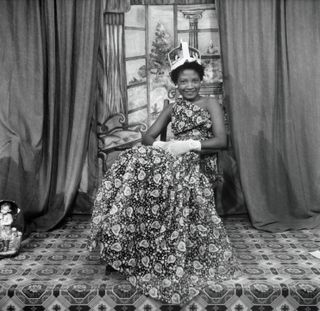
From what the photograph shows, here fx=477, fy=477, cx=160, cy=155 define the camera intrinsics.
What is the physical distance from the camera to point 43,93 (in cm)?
374

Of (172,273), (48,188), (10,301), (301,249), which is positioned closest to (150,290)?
(172,273)

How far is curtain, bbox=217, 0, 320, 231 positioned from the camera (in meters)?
3.70

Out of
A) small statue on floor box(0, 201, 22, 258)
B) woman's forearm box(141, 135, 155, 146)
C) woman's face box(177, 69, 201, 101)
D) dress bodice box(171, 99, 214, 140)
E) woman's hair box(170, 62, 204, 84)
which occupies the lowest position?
small statue on floor box(0, 201, 22, 258)

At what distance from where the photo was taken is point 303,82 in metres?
3.74

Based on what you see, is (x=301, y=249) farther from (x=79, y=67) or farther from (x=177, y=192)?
(x=79, y=67)

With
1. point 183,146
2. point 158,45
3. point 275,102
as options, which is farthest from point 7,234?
point 275,102

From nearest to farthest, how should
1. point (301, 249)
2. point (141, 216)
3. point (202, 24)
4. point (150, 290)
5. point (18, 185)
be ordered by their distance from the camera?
point (150, 290) → point (141, 216) → point (301, 249) → point (18, 185) → point (202, 24)

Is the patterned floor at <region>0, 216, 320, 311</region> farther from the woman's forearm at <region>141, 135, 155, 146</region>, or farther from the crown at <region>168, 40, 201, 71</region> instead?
the crown at <region>168, 40, 201, 71</region>

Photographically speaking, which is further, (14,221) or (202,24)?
(202,24)

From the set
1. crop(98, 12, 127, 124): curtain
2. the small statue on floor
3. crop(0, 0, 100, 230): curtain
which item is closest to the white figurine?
the small statue on floor

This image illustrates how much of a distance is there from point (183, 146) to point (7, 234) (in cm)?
125

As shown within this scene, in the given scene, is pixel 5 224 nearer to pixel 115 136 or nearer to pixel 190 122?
pixel 115 136

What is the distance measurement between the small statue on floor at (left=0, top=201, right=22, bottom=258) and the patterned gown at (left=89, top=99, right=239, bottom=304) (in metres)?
0.66

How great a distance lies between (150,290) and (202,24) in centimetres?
236
